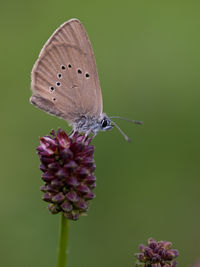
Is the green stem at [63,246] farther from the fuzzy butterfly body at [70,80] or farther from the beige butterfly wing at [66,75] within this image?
the beige butterfly wing at [66,75]

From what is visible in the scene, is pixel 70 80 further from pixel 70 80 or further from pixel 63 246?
pixel 63 246

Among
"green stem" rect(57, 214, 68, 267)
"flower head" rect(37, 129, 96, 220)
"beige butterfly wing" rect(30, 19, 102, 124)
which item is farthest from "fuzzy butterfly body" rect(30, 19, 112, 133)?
"green stem" rect(57, 214, 68, 267)

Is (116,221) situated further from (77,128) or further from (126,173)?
(77,128)

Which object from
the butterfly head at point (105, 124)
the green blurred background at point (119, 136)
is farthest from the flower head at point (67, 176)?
the green blurred background at point (119, 136)

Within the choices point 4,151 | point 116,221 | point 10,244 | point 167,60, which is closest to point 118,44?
point 167,60

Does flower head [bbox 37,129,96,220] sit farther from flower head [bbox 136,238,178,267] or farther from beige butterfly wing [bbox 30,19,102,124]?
beige butterfly wing [bbox 30,19,102,124]

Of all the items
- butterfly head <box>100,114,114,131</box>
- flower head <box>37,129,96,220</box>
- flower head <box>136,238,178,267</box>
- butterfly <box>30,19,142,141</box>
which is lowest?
flower head <box>136,238,178,267</box>

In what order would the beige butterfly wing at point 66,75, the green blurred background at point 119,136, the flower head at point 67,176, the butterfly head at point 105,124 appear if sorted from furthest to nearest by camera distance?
the green blurred background at point 119,136, the butterfly head at point 105,124, the beige butterfly wing at point 66,75, the flower head at point 67,176
